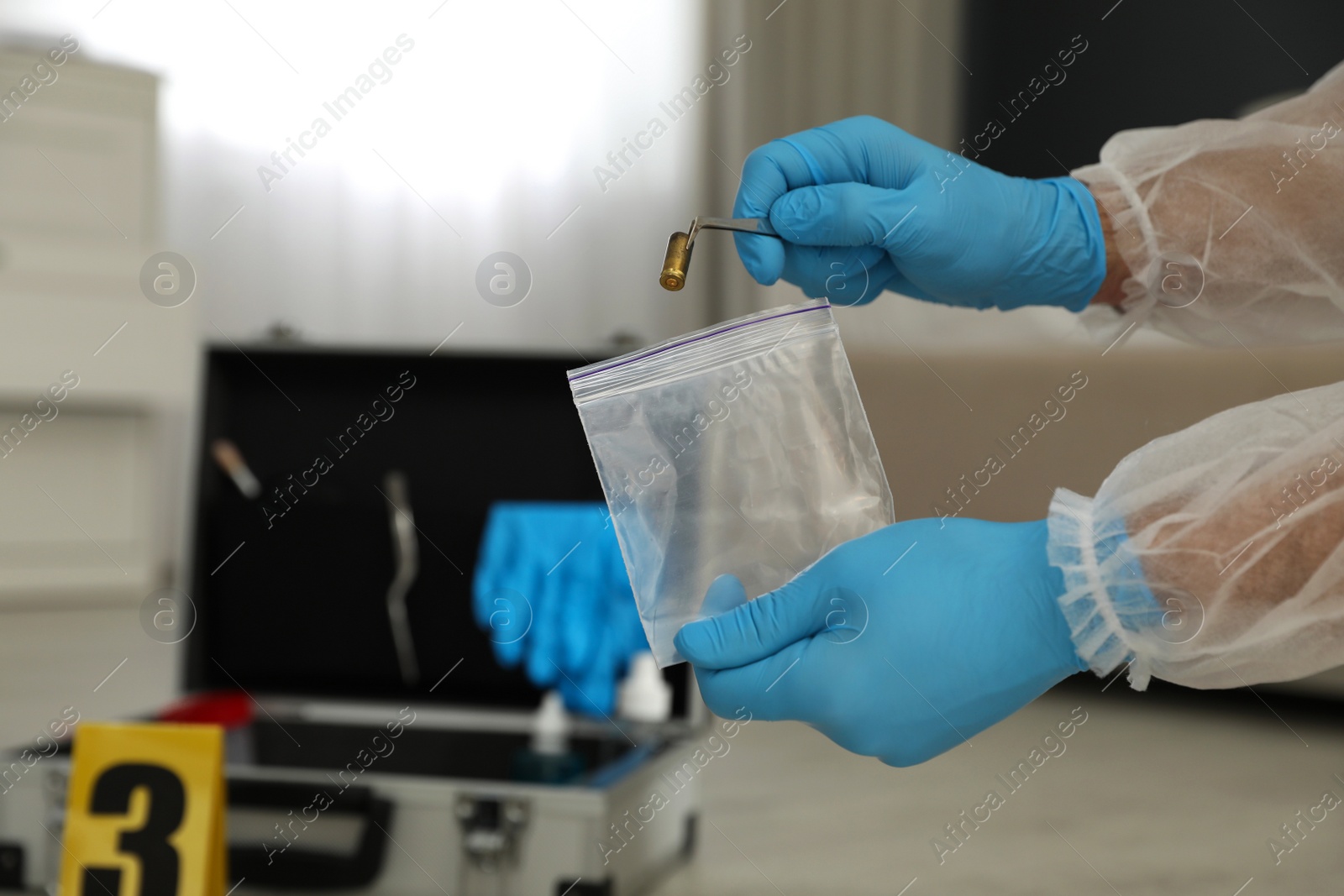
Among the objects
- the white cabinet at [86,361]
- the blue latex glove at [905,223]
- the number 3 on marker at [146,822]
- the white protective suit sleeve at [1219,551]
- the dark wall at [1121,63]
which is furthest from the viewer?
the white cabinet at [86,361]

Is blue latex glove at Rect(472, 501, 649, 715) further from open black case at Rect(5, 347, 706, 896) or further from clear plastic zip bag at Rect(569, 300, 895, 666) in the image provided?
clear plastic zip bag at Rect(569, 300, 895, 666)

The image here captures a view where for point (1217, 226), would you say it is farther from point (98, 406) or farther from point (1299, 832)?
point (98, 406)

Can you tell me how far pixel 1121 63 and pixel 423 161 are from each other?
1.64 m

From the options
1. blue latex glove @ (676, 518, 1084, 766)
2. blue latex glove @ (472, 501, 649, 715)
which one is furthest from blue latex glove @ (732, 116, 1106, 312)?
blue latex glove @ (472, 501, 649, 715)

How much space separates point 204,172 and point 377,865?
6.66ft

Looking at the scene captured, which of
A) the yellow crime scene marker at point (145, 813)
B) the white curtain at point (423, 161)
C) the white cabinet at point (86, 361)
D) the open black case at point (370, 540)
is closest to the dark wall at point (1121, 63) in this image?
the white curtain at point (423, 161)

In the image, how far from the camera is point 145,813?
2.86ft

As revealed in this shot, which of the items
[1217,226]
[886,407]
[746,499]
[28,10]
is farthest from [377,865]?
[28,10]

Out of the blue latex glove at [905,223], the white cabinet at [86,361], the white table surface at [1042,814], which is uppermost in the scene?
the white cabinet at [86,361]

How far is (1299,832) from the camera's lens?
1229 millimetres

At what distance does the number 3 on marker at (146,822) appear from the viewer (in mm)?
850

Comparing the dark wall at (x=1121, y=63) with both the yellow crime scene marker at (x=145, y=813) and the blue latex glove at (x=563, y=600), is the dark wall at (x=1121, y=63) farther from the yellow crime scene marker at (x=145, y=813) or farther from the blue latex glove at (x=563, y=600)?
the yellow crime scene marker at (x=145, y=813)

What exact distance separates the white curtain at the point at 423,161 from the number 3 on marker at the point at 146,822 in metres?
1.58

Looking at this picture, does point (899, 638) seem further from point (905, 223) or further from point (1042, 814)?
point (1042, 814)
